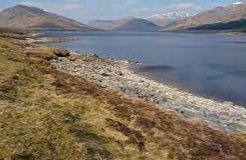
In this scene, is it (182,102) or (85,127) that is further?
(182,102)

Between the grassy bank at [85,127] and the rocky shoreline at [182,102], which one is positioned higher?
the grassy bank at [85,127]

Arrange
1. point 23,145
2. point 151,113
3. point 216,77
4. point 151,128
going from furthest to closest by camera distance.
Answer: point 216,77 → point 151,113 → point 151,128 → point 23,145

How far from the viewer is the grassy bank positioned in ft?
65.1

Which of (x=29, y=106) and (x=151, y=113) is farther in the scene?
(x=151, y=113)

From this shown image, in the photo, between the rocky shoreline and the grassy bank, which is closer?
the grassy bank

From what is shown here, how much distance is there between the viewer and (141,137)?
81.0ft

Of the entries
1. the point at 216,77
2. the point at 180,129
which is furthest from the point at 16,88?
the point at 216,77

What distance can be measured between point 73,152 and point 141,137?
585 centimetres

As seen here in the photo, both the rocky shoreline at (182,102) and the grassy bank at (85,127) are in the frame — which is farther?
the rocky shoreline at (182,102)

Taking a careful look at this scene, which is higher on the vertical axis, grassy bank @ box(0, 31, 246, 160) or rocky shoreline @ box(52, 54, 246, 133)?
grassy bank @ box(0, 31, 246, 160)

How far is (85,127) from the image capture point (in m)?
22.8

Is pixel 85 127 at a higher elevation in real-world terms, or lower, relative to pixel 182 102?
higher

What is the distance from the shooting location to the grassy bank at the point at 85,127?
19.8 metres

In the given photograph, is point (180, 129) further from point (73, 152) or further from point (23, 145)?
point (23, 145)
